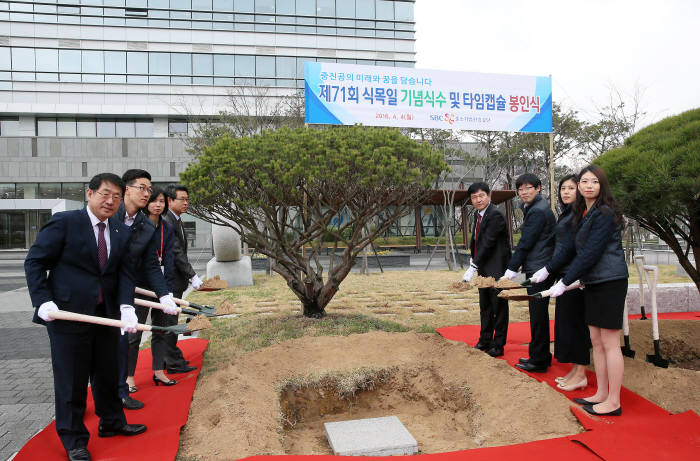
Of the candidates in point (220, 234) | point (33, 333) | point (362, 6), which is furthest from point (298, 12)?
point (33, 333)

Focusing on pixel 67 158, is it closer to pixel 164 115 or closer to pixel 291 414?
pixel 164 115

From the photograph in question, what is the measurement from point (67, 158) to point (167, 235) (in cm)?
2628

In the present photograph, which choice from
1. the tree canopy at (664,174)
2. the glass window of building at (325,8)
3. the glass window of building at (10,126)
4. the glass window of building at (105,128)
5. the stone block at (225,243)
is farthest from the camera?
the glass window of building at (325,8)

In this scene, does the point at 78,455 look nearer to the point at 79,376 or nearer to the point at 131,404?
the point at 79,376

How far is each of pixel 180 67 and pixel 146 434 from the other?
28.3 metres

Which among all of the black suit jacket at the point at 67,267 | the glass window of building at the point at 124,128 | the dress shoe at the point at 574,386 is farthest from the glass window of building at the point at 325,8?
the dress shoe at the point at 574,386

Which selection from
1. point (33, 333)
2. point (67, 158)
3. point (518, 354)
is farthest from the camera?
point (67, 158)

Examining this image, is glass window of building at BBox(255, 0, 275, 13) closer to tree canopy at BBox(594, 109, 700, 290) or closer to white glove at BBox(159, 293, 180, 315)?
tree canopy at BBox(594, 109, 700, 290)

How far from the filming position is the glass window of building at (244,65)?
2733 centimetres

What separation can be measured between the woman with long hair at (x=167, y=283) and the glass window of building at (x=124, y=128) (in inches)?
1038

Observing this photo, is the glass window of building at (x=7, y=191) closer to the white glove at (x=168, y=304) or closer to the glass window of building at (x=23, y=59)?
the glass window of building at (x=23, y=59)

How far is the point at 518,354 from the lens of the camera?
473 centimetres

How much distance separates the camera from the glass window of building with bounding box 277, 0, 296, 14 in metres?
27.7

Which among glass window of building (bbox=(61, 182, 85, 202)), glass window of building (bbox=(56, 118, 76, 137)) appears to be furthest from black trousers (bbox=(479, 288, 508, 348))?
glass window of building (bbox=(56, 118, 76, 137))
